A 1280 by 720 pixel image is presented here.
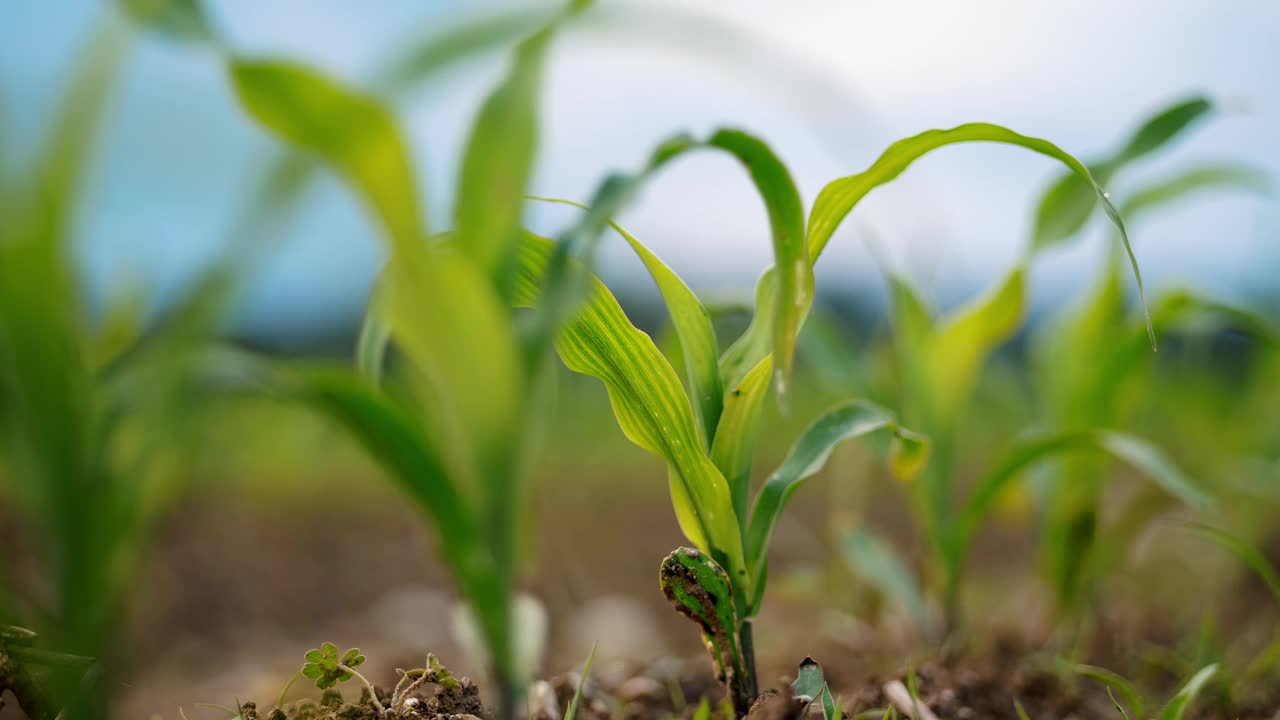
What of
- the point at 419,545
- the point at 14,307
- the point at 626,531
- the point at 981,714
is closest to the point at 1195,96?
the point at 981,714

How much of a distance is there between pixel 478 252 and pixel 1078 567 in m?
1.21

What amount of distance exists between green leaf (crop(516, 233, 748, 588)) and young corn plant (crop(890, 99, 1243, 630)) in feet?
1.85

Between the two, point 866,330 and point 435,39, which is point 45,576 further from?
point 866,330

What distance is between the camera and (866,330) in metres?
3.67

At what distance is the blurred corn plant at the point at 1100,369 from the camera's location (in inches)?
50.2

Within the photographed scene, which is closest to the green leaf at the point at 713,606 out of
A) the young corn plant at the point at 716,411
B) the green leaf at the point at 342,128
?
the young corn plant at the point at 716,411

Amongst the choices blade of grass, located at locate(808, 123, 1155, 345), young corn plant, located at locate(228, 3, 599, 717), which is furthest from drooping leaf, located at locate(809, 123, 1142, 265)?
young corn plant, located at locate(228, 3, 599, 717)

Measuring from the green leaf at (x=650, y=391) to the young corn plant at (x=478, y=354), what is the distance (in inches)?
6.1

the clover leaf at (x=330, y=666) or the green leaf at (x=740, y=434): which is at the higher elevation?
the green leaf at (x=740, y=434)

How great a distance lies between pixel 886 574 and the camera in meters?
1.29

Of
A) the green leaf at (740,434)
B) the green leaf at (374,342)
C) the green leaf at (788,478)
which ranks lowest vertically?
the green leaf at (788,478)

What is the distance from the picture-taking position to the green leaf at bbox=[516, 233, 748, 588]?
77 centimetres

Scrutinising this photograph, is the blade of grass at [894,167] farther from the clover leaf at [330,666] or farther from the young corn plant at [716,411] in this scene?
the clover leaf at [330,666]

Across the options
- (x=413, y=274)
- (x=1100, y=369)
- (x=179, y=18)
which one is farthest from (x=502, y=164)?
(x=1100, y=369)
